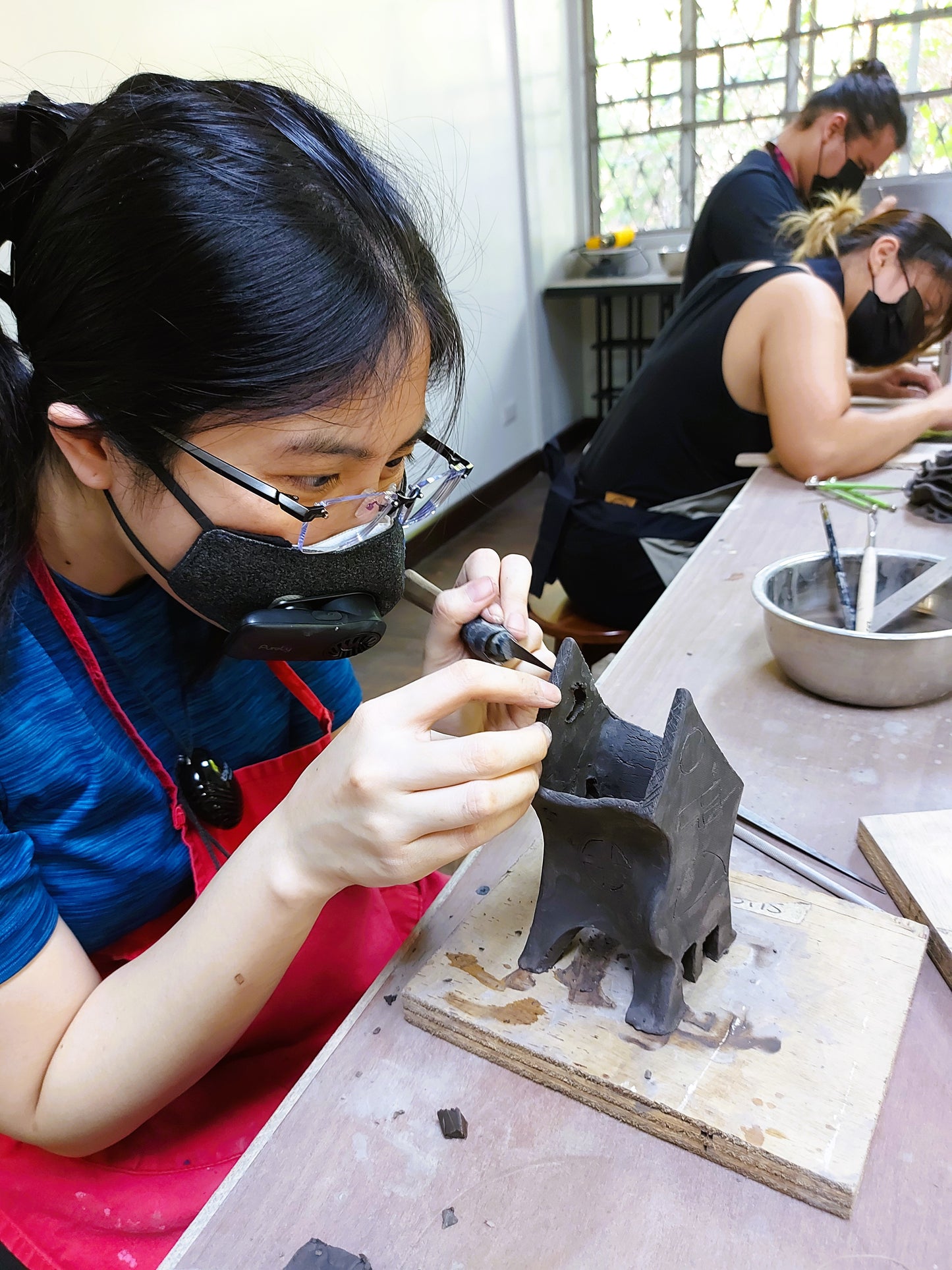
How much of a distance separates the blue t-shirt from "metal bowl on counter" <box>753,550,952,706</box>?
0.73 metres

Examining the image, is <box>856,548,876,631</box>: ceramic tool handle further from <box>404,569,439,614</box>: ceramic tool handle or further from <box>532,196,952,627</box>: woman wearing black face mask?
<box>532,196,952,627</box>: woman wearing black face mask

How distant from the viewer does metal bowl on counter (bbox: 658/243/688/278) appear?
15.9 feet

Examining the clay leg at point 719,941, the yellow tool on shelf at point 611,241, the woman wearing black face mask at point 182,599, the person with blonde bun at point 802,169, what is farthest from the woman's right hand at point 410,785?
the yellow tool on shelf at point 611,241

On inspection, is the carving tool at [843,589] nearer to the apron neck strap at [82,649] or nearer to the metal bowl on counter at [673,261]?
the apron neck strap at [82,649]

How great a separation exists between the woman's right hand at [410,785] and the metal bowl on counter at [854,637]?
52 cm

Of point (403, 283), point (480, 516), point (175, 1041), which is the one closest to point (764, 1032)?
point (175, 1041)

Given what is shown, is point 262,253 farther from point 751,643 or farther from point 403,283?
point 751,643

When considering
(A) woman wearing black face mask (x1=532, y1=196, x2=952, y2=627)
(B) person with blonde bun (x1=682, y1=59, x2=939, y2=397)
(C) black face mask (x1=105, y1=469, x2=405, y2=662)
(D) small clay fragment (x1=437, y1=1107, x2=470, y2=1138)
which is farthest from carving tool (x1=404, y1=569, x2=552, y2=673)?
(B) person with blonde bun (x1=682, y1=59, x2=939, y2=397)

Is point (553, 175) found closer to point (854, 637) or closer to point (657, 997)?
point (854, 637)

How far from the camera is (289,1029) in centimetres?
95

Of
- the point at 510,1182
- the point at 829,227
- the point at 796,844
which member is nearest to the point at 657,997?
the point at 510,1182

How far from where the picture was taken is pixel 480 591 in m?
0.98

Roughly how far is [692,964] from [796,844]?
239mm

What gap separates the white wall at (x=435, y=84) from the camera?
206 cm
